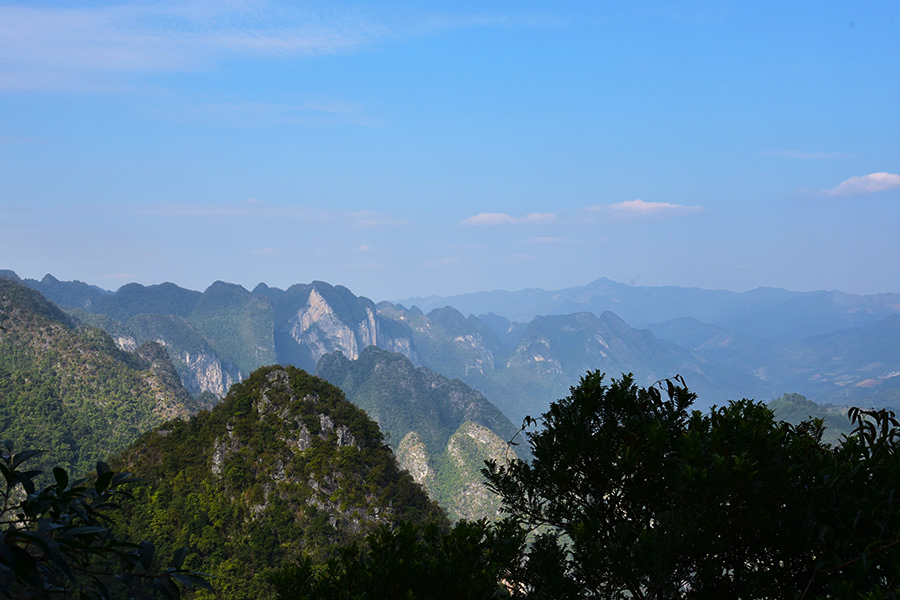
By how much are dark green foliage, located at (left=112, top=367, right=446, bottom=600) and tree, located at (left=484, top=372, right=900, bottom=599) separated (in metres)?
41.3

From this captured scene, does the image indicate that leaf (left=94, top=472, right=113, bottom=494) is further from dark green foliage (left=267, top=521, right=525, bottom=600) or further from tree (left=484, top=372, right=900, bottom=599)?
tree (left=484, top=372, right=900, bottom=599)

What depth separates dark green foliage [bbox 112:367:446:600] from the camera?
49.1m

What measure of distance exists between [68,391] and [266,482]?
66237mm

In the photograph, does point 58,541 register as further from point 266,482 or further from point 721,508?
point 266,482

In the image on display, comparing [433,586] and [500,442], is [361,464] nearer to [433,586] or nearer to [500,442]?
[433,586]

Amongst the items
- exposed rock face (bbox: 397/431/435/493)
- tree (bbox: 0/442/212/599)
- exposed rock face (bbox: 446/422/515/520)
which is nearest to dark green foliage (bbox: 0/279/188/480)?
exposed rock face (bbox: 397/431/435/493)

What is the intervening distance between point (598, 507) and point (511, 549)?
3.85 feet

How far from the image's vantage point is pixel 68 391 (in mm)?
100500

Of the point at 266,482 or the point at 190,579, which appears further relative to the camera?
the point at 266,482

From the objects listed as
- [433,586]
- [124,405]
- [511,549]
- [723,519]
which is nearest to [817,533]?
[723,519]

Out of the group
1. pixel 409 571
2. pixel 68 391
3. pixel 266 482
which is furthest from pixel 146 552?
pixel 68 391

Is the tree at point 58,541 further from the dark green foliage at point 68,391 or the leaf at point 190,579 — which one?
the dark green foliage at point 68,391

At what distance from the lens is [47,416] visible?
298 ft

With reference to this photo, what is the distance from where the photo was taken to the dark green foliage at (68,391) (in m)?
87.8
